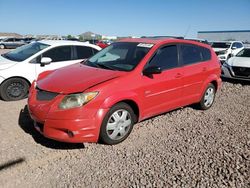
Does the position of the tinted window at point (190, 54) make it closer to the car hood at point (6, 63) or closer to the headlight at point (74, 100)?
the headlight at point (74, 100)

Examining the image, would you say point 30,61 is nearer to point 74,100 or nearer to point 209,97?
point 74,100

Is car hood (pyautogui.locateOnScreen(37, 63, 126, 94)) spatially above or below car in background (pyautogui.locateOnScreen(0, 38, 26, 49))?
above

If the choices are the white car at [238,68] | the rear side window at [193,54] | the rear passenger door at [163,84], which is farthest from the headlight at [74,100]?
the white car at [238,68]

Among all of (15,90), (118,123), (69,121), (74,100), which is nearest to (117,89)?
(118,123)

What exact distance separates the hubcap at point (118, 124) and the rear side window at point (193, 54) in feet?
5.97

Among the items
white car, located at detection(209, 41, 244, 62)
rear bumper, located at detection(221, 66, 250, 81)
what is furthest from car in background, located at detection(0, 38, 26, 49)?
rear bumper, located at detection(221, 66, 250, 81)

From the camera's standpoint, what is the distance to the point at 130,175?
343 centimetres

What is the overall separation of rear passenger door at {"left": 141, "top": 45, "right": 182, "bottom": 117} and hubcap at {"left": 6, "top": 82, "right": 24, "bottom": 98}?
3.52 metres

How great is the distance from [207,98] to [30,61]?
14.6 feet

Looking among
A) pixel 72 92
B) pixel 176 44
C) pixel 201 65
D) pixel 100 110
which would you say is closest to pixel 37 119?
pixel 72 92

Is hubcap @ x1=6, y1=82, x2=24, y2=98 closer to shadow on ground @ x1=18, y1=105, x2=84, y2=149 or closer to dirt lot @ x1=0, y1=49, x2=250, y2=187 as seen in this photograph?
dirt lot @ x1=0, y1=49, x2=250, y2=187

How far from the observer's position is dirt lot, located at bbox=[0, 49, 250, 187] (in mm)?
3324

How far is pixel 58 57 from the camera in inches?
284

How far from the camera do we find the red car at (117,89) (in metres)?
3.83
